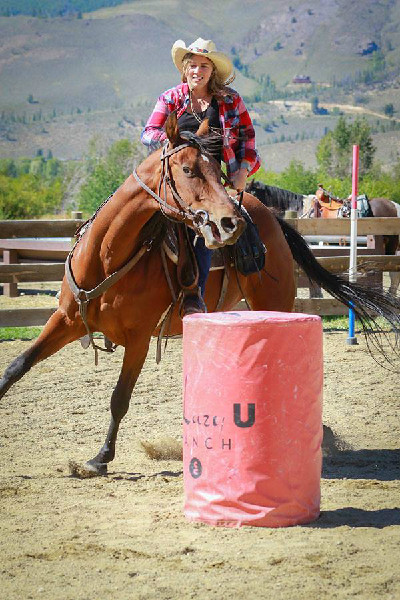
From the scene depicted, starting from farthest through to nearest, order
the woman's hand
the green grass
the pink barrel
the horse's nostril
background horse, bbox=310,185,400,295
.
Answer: background horse, bbox=310,185,400,295 → the green grass → the woman's hand → the horse's nostril → the pink barrel

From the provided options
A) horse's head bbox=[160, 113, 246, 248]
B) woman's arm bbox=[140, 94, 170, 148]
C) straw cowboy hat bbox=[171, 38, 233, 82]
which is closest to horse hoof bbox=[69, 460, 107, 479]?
horse's head bbox=[160, 113, 246, 248]

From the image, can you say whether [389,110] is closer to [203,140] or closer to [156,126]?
[156,126]

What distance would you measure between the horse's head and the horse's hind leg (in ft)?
3.64

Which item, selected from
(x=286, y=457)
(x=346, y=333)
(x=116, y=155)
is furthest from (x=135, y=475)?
(x=116, y=155)

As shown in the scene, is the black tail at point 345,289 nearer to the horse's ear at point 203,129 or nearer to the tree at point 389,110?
the horse's ear at point 203,129

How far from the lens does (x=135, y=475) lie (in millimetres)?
5441

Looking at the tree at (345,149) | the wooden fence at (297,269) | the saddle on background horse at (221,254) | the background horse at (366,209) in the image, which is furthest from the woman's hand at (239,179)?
the tree at (345,149)

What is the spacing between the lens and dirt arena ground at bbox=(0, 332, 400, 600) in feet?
11.5

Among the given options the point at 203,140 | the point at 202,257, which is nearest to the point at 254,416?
the point at 203,140

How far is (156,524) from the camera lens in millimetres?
4324

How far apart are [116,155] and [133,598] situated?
Answer: 9169cm

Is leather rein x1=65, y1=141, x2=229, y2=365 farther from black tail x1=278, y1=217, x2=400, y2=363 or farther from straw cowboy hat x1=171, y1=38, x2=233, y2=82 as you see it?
black tail x1=278, y1=217, x2=400, y2=363

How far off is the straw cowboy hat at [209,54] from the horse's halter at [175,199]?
0.80 m

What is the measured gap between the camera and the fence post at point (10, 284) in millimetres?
16047
